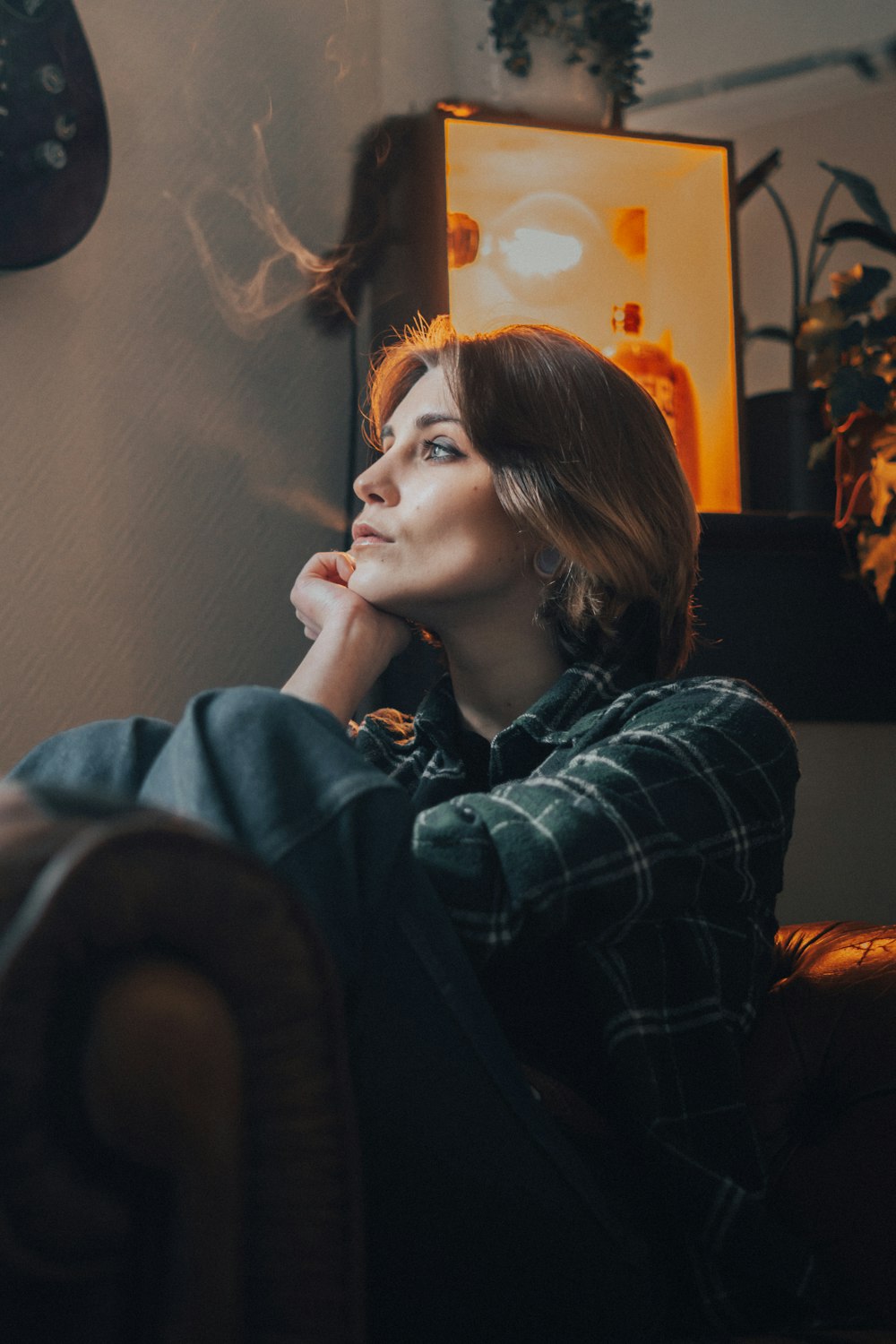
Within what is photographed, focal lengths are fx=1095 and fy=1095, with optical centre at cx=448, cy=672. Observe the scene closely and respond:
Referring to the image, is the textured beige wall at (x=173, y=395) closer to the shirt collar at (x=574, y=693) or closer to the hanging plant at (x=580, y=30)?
the hanging plant at (x=580, y=30)

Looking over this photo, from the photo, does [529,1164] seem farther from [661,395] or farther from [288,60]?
[288,60]

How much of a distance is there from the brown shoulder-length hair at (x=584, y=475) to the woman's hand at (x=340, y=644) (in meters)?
0.19

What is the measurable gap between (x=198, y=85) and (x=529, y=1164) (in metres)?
1.55

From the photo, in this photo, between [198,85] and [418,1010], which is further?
[198,85]

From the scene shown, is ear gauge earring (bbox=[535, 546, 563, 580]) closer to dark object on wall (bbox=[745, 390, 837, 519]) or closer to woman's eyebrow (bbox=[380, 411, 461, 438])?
Answer: woman's eyebrow (bbox=[380, 411, 461, 438])

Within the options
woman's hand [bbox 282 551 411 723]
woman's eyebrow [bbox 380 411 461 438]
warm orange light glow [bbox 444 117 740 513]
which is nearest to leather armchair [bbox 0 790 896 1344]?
woman's hand [bbox 282 551 411 723]

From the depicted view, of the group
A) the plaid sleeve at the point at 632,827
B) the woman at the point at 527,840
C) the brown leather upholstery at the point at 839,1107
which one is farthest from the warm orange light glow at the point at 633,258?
the brown leather upholstery at the point at 839,1107

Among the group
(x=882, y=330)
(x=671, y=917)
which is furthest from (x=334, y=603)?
(x=882, y=330)

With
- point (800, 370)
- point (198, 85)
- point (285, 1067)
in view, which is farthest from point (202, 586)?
point (285, 1067)

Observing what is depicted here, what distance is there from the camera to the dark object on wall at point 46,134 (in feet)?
4.22

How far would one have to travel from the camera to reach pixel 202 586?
1581 mm

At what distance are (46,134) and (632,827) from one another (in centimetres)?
111

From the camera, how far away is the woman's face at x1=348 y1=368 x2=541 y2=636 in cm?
117

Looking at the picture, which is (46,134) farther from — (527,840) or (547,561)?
(527,840)
